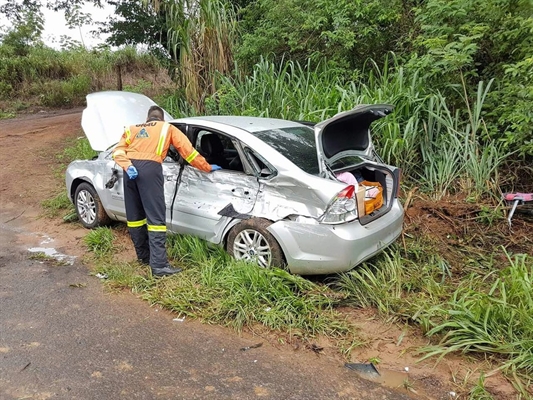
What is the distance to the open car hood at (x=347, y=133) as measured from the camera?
12.4ft

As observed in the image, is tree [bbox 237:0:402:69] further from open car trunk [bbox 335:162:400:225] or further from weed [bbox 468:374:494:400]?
weed [bbox 468:374:494:400]

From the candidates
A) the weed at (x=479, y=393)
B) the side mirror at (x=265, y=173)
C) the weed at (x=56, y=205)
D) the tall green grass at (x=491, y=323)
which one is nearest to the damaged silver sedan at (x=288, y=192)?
the side mirror at (x=265, y=173)

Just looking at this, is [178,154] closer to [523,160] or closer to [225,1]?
[523,160]

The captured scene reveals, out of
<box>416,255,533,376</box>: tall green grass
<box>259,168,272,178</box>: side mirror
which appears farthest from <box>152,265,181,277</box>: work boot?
<box>416,255,533,376</box>: tall green grass

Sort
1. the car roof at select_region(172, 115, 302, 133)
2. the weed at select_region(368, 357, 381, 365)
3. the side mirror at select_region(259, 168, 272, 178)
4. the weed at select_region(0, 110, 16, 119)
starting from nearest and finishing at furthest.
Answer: the weed at select_region(368, 357, 381, 365) < the side mirror at select_region(259, 168, 272, 178) < the car roof at select_region(172, 115, 302, 133) < the weed at select_region(0, 110, 16, 119)

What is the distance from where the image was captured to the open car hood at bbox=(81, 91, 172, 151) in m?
5.30

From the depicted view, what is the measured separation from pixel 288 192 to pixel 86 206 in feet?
9.90

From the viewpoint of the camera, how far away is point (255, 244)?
12.7 feet

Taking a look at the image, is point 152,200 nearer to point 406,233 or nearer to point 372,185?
point 372,185

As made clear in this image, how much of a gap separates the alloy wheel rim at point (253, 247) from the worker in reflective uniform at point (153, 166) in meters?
0.69

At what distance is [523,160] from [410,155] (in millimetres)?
1324

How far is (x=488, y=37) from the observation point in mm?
5648

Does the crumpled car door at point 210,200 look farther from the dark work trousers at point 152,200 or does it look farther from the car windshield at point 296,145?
the car windshield at point 296,145

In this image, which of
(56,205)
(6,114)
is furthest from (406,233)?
(6,114)
